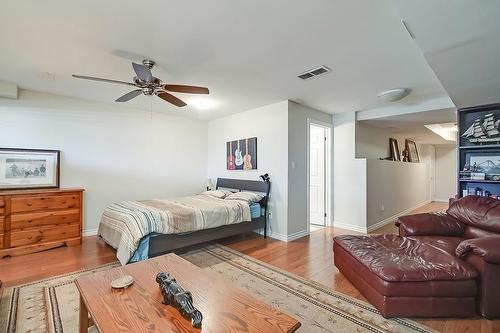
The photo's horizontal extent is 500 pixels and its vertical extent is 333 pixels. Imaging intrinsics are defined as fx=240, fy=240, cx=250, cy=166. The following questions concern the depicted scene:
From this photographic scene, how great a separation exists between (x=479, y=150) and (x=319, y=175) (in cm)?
257

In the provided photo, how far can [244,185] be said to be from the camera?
473 cm

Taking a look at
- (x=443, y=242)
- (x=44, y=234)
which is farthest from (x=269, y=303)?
(x=44, y=234)

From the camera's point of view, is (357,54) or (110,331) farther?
(357,54)

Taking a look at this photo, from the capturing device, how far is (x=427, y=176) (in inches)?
324

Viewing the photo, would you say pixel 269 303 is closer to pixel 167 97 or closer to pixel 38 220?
pixel 167 97

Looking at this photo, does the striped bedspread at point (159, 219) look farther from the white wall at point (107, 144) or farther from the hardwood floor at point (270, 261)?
the white wall at point (107, 144)

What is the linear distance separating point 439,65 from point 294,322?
2410mm

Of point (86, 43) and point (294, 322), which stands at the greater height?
point (86, 43)

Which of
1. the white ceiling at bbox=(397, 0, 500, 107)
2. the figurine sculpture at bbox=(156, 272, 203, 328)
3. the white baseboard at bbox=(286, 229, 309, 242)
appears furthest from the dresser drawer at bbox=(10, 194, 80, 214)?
the white ceiling at bbox=(397, 0, 500, 107)

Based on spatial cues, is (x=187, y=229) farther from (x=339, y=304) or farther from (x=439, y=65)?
(x=439, y=65)

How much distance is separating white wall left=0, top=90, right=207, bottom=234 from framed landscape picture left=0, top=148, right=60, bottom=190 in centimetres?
11

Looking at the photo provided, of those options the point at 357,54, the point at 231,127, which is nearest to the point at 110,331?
the point at 357,54

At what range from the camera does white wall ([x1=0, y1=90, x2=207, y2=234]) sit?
3.82 meters

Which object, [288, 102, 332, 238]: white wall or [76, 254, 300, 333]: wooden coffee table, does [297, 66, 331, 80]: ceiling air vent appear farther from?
[76, 254, 300, 333]: wooden coffee table
